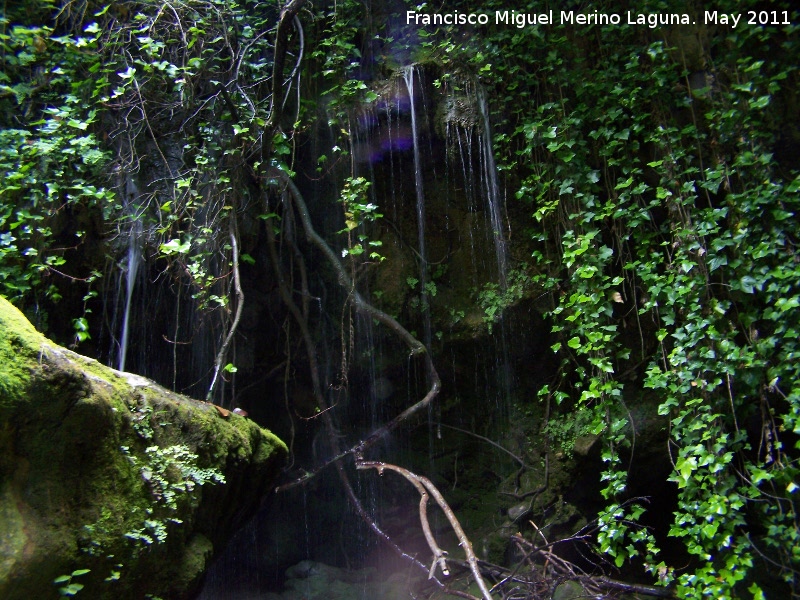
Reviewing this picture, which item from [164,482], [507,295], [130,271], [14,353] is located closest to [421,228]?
[507,295]

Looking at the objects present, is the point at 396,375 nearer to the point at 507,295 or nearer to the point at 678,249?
the point at 507,295

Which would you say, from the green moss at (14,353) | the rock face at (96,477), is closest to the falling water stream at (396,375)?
the rock face at (96,477)

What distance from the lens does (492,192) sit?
199 inches

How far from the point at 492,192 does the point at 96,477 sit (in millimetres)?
3813

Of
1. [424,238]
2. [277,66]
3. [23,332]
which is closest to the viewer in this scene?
[23,332]

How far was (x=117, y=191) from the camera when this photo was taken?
15.6 feet

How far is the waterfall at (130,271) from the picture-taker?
4.73 m

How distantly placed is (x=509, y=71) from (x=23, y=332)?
4116mm

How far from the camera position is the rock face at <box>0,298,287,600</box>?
1991 mm

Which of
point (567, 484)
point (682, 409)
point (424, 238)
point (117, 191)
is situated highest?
point (117, 191)

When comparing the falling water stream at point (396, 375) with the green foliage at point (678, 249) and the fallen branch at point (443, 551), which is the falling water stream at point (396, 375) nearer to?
the green foliage at point (678, 249)

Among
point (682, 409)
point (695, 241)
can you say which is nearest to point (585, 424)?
point (682, 409)

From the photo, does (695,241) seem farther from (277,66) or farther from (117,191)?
(117,191)

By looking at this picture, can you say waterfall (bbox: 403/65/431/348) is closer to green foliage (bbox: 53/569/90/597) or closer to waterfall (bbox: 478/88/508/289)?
waterfall (bbox: 478/88/508/289)
